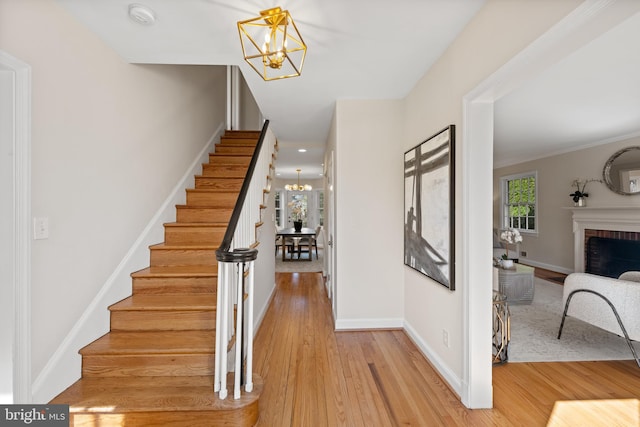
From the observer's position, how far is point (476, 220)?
72.7 inches

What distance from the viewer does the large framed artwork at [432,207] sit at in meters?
2.10

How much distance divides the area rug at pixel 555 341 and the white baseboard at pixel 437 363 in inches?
29.2

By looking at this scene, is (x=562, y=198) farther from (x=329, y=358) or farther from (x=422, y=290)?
(x=329, y=358)

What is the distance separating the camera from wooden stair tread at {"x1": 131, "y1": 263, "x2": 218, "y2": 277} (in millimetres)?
2350

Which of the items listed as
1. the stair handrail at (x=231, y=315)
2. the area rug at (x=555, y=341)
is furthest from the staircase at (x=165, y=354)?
the area rug at (x=555, y=341)

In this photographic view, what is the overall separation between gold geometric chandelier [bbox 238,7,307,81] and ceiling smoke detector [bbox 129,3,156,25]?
56 centimetres

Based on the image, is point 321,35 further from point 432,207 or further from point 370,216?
point 370,216

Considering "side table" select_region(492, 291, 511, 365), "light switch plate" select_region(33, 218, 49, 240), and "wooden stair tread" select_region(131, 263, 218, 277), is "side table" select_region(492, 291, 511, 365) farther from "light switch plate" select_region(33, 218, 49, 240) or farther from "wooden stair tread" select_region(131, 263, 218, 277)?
"light switch plate" select_region(33, 218, 49, 240)

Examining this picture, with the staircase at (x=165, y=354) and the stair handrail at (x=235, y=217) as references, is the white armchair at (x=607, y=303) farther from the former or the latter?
the stair handrail at (x=235, y=217)

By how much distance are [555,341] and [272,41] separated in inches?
149

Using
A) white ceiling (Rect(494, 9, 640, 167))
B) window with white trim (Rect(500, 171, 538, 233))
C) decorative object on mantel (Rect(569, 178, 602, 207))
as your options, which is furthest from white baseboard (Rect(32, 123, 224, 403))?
window with white trim (Rect(500, 171, 538, 233))

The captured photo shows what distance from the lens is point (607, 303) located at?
7.99ft

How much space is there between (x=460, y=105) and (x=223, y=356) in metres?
2.28

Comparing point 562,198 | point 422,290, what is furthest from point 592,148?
point 422,290
